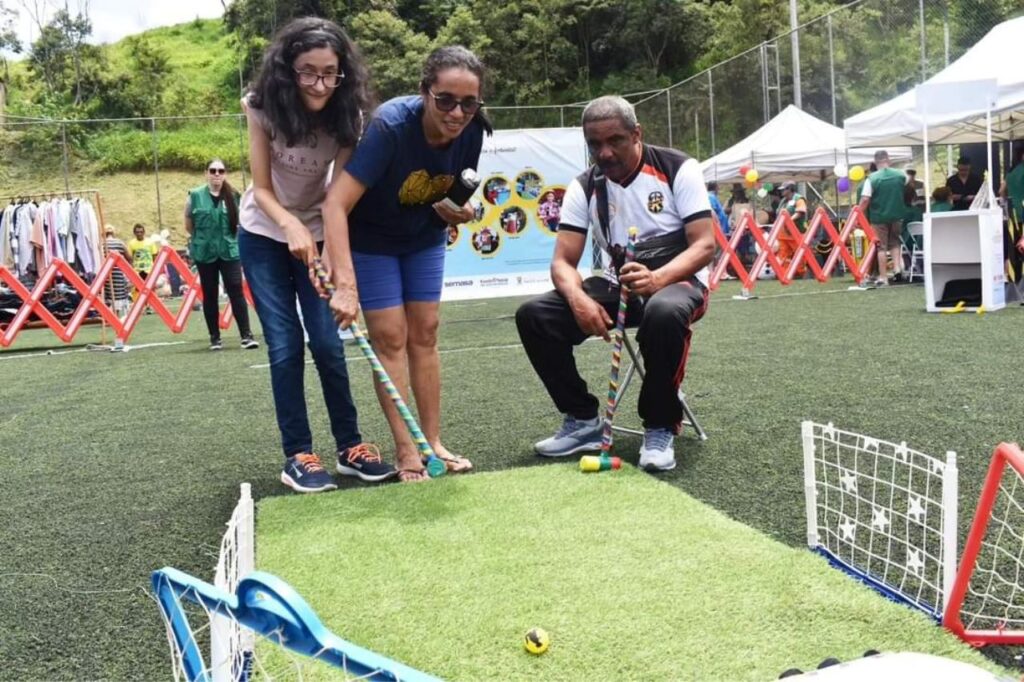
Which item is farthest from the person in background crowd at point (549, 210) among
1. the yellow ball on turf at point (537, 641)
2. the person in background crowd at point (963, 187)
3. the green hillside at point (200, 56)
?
the green hillside at point (200, 56)

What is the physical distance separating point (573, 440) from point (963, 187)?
10.3 metres

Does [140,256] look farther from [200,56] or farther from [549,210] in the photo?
[200,56]

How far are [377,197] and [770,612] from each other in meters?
1.90

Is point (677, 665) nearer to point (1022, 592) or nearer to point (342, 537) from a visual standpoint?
point (1022, 592)

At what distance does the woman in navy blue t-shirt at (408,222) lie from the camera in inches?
119

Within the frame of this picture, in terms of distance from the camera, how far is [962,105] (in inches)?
342

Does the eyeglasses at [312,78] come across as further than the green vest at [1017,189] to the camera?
No

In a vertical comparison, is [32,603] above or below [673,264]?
below

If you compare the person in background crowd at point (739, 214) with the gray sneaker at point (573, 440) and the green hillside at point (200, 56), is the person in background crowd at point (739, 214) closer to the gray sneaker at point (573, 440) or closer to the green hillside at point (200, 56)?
the gray sneaker at point (573, 440)

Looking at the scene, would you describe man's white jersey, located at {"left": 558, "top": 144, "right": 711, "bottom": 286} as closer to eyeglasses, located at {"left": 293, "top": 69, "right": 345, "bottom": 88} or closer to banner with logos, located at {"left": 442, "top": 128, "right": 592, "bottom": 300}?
eyeglasses, located at {"left": 293, "top": 69, "right": 345, "bottom": 88}

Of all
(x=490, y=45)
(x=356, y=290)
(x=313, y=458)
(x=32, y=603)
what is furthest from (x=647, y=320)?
(x=490, y=45)

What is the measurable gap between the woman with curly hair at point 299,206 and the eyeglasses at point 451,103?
291 millimetres

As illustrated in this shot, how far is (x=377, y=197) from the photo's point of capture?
3.22 meters

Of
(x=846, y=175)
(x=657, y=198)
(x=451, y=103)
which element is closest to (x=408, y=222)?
(x=451, y=103)
